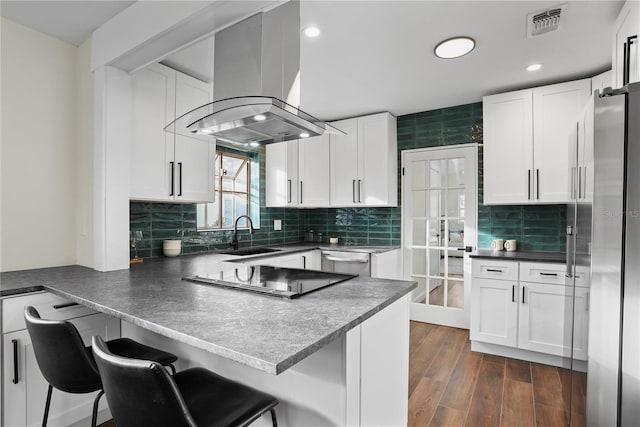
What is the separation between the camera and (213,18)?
5.22 feet

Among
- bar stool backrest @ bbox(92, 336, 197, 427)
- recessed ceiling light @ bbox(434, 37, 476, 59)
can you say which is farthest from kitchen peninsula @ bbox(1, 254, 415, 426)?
recessed ceiling light @ bbox(434, 37, 476, 59)

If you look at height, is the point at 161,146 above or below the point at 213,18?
below

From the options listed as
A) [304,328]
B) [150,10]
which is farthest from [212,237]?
[304,328]

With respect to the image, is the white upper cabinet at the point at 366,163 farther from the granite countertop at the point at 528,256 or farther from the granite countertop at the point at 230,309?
the granite countertop at the point at 230,309

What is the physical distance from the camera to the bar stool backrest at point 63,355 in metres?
1.24

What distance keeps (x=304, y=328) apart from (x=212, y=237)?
2.67 metres

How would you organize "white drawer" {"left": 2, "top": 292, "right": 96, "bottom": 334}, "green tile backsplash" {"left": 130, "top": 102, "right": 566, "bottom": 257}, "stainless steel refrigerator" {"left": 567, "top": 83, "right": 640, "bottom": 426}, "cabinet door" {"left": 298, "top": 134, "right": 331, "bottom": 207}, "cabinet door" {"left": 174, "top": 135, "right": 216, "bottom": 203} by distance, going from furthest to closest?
"cabinet door" {"left": 298, "top": 134, "right": 331, "bottom": 207} < "green tile backsplash" {"left": 130, "top": 102, "right": 566, "bottom": 257} < "cabinet door" {"left": 174, "top": 135, "right": 216, "bottom": 203} < "white drawer" {"left": 2, "top": 292, "right": 96, "bottom": 334} < "stainless steel refrigerator" {"left": 567, "top": 83, "right": 640, "bottom": 426}

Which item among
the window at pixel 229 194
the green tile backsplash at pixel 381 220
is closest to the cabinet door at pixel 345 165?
the green tile backsplash at pixel 381 220

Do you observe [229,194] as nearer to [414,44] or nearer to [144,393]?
[414,44]

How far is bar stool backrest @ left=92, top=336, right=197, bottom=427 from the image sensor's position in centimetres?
85

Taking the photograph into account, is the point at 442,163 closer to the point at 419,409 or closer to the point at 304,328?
the point at 419,409

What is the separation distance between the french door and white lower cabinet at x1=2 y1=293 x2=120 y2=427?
3273 mm

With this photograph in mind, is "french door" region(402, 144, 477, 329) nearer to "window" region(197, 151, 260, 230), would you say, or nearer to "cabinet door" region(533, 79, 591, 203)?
"cabinet door" region(533, 79, 591, 203)

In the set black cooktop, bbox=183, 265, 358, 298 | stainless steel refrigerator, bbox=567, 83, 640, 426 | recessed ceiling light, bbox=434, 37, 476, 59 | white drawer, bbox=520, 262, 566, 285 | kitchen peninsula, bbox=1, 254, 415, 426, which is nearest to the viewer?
kitchen peninsula, bbox=1, 254, 415, 426
